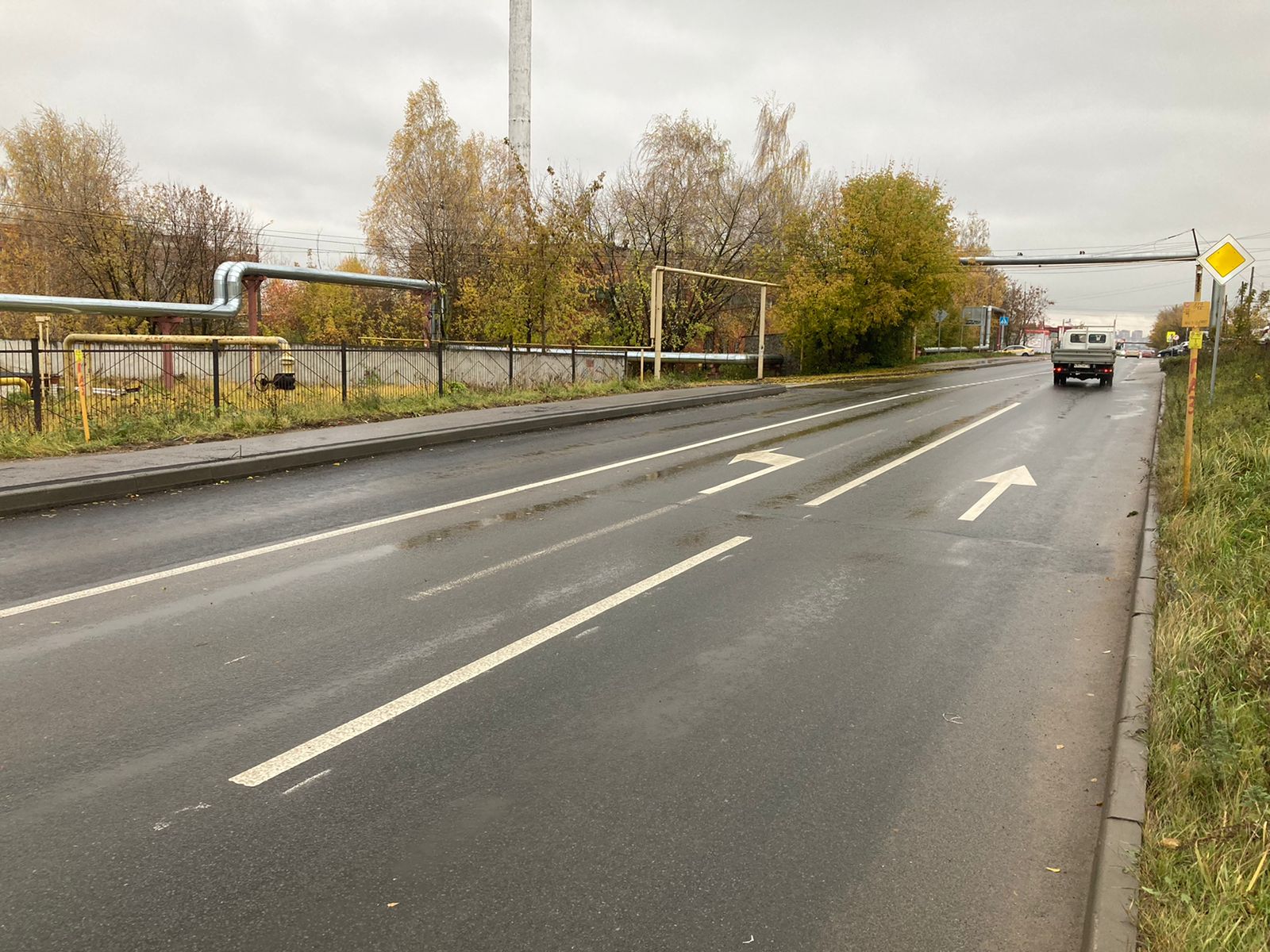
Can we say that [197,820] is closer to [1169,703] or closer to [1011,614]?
[1169,703]

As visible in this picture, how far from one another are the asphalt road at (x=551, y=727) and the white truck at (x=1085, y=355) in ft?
82.4

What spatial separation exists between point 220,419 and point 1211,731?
14697 mm

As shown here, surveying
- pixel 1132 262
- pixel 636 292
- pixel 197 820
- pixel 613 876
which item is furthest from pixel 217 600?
pixel 1132 262

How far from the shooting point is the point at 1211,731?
3.77 m

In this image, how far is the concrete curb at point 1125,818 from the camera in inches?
106

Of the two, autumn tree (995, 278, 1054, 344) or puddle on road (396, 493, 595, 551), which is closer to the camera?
puddle on road (396, 493, 595, 551)

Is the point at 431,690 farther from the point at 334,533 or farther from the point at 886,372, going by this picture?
the point at 886,372

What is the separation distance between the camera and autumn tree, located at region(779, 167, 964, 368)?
3791 cm

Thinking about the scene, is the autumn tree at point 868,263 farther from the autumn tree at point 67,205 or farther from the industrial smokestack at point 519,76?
the autumn tree at point 67,205

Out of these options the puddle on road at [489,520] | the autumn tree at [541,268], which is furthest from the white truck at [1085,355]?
the puddle on road at [489,520]

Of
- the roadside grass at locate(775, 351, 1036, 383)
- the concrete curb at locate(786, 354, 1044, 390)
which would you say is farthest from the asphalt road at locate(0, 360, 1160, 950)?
the roadside grass at locate(775, 351, 1036, 383)

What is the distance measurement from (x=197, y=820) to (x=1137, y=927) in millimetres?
3401

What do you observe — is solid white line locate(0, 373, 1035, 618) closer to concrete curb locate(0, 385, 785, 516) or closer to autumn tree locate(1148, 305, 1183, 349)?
concrete curb locate(0, 385, 785, 516)

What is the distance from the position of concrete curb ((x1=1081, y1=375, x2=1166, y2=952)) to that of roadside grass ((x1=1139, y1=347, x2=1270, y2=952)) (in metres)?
0.04
